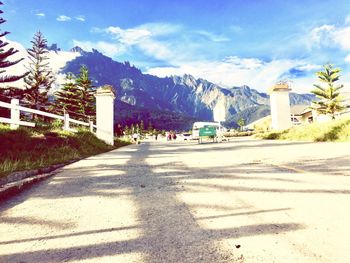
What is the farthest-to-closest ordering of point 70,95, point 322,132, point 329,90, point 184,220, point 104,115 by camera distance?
point 70,95 → point 329,90 → point 104,115 → point 322,132 → point 184,220

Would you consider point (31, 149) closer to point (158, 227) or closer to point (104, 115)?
point (158, 227)

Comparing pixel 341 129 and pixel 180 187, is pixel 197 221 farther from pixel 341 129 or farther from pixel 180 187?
pixel 341 129

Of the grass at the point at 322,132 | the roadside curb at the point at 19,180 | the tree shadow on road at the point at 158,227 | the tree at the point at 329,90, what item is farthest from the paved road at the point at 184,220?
the tree at the point at 329,90

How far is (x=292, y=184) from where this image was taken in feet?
12.3

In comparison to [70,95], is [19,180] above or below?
below

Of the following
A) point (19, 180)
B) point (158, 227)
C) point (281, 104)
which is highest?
point (281, 104)

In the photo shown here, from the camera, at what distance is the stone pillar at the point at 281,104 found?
1563 centimetres

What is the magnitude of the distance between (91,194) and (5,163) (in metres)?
2.42

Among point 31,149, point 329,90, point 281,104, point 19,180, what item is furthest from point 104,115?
point 329,90

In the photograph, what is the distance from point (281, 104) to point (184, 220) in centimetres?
1434

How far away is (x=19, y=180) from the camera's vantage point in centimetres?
445

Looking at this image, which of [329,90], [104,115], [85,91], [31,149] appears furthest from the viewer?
[85,91]

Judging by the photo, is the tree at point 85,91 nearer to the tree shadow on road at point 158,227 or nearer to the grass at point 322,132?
the grass at point 322,132

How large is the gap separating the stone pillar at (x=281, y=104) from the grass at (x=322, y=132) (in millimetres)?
876
